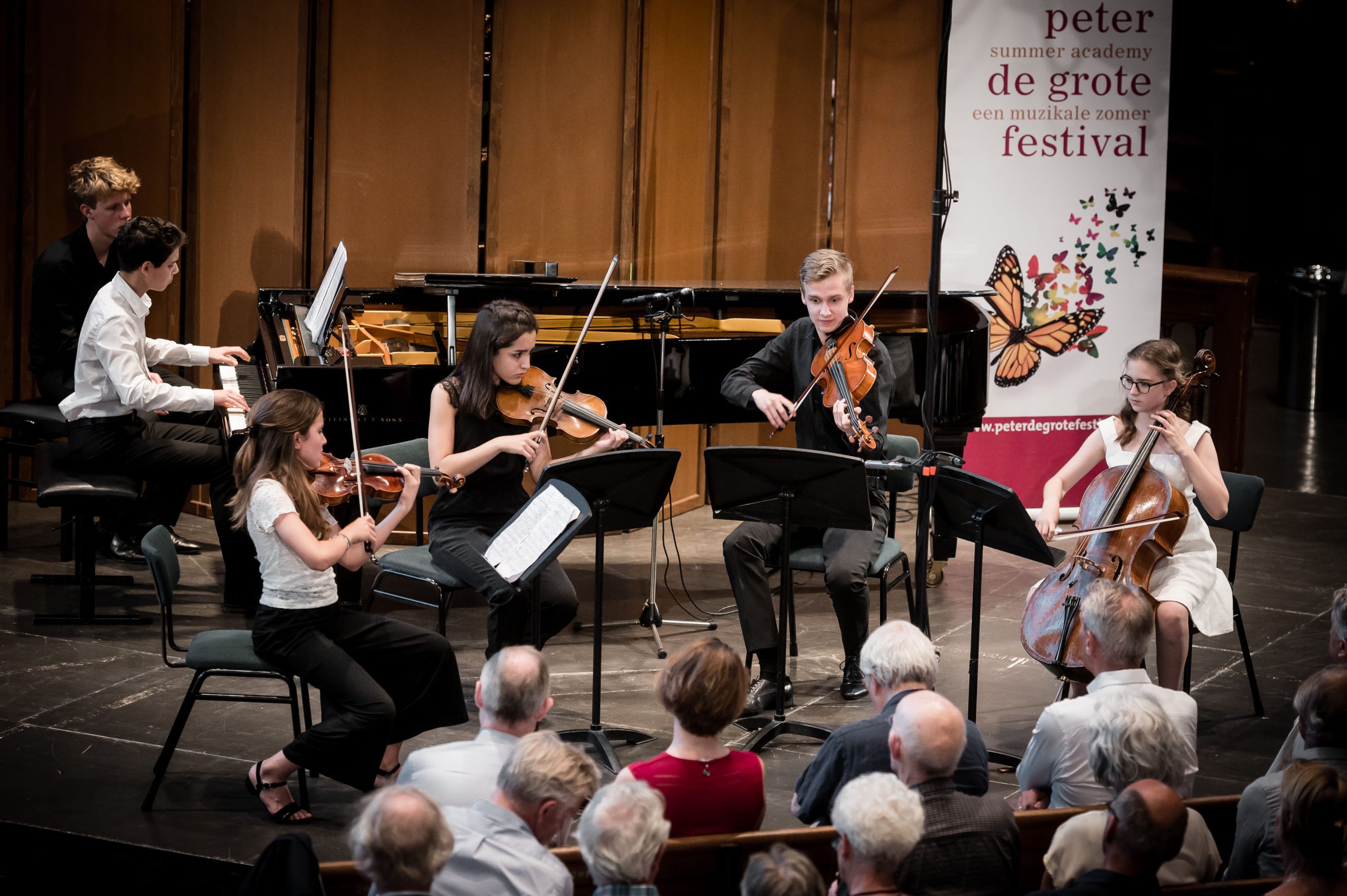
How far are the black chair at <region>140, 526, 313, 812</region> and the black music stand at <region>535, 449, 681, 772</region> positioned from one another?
0.89m

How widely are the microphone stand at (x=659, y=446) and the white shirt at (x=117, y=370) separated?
1730 mm

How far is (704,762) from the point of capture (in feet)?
9.93

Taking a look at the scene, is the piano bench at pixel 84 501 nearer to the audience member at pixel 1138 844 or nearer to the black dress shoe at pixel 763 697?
the black dress shoe at pixel 763 697

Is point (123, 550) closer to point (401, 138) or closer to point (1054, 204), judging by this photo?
point (401, 138)

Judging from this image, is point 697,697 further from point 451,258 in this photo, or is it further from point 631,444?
point 451,258

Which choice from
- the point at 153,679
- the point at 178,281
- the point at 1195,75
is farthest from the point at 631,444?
the point at 1195,75

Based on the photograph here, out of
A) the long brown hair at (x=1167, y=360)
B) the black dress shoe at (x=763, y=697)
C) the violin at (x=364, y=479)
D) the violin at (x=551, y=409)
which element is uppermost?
the long brown hair at (x=1167, y=360)

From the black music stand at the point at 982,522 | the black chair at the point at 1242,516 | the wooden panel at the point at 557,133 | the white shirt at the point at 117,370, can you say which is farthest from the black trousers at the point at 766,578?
the wooden panel at the point at 557,133

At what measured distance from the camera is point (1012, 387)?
24.5 feet

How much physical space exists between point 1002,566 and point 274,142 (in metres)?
4.23

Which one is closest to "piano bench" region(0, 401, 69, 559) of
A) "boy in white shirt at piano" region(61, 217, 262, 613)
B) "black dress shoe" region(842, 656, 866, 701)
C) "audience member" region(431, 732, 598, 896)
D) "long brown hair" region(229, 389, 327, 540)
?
"boy in white shirt at piano" region(61, 217, 262, 613)

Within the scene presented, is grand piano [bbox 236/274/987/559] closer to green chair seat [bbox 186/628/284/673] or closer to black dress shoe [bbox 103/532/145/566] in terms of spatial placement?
black dress shoe [bbox 103/532/145/566]

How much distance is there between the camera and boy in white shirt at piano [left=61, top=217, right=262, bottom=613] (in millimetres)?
5438

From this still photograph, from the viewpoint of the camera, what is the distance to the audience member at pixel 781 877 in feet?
7.49
